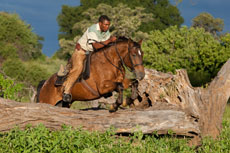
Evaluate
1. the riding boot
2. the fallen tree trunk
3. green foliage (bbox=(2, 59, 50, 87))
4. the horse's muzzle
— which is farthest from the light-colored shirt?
A: green foliage (bbox=(2, 59, 50, 87))

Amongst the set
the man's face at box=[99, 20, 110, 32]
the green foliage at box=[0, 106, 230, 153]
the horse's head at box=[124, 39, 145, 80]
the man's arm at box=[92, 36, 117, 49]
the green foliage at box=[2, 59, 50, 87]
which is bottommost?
the green foliage at box=[0, 106, 230, 153]

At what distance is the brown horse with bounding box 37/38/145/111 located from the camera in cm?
769

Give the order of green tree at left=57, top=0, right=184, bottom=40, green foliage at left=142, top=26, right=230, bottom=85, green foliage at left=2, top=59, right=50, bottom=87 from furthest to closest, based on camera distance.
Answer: green tree at left=57, top=0, right=184, bottom=40, green foliage at left=2, top=59, right=50, bottom=87, green foliage at left=142, top=26, right=230, bottom=85

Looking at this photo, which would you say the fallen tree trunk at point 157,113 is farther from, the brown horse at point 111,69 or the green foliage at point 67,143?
the brown horse at point 111,69

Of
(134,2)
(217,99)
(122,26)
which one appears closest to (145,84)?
(217,99)

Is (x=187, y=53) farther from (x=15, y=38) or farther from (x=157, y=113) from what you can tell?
(x=15, y=38)

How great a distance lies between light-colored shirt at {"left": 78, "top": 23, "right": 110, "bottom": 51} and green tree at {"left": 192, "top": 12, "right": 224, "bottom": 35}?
5540 centimetres

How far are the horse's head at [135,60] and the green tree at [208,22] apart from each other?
55.9m

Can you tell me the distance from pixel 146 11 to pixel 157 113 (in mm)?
48495

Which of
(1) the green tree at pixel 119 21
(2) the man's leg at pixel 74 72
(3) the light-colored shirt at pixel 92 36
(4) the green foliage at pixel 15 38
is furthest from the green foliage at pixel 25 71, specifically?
(3) the light-colored shirt at pixel 92 36

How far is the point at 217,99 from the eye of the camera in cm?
919

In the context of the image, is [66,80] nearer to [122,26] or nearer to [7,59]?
[7,59]

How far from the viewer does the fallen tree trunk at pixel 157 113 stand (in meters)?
7.07

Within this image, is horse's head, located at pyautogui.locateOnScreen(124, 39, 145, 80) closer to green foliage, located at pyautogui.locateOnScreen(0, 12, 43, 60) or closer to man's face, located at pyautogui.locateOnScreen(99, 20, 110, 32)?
man's face, located at pyautogui.locateOnScreen(99, 20, 110, 32)
